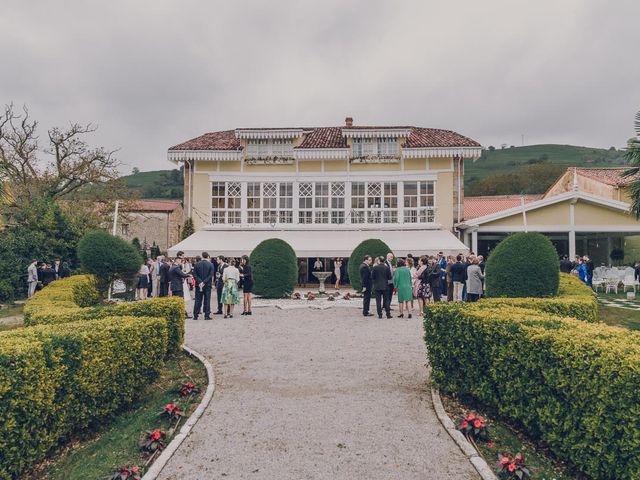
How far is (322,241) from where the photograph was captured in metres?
A: 24.5

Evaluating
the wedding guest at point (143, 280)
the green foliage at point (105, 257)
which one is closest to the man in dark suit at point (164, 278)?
the wedding guest at point (143, 280)

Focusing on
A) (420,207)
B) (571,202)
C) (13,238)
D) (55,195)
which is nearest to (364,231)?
(420,207)

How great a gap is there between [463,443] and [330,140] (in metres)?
24.0

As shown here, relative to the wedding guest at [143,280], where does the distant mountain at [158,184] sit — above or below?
above

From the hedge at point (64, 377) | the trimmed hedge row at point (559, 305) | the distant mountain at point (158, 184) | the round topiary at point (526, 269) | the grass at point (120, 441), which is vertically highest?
the distant mountain at point (158, 184)

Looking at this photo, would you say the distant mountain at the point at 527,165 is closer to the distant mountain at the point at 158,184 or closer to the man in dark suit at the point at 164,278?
the distant mountain at the point at 158,184

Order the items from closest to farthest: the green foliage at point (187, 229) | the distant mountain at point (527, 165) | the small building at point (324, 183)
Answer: the small building at point (324, 183), the green foliage at point (187, 229), the distant mountain at point (527, 165)

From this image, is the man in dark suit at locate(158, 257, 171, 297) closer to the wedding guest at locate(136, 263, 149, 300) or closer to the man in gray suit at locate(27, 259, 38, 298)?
the wedding guest at locate(136, 263, 149, 300)

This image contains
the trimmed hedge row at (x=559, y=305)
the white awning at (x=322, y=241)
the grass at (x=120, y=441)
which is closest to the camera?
the grass at (x=120, y=441)

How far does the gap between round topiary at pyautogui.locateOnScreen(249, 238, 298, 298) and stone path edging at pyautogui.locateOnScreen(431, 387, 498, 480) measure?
12.7m

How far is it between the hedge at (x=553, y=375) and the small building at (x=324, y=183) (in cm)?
1903

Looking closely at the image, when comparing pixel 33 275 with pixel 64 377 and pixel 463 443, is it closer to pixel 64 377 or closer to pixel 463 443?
pixel 64 377

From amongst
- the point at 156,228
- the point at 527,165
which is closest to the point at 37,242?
the point at 156,228

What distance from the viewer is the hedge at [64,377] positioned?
4.47 m
